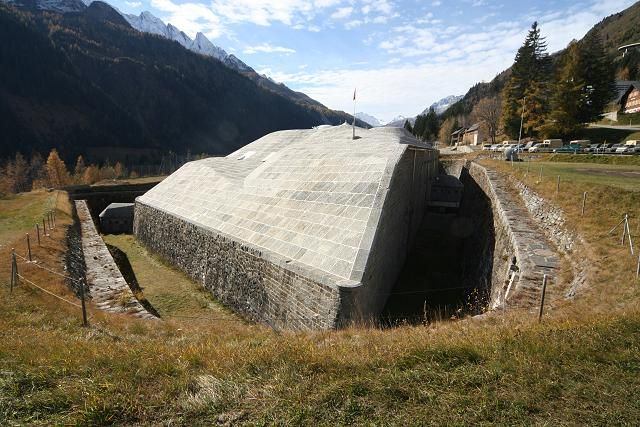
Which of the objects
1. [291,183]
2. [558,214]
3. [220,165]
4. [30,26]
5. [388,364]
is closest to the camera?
[388,364]

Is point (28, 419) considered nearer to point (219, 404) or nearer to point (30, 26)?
point (219, 404)

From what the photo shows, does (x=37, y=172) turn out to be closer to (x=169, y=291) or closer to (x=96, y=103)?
(x=96, y=103)

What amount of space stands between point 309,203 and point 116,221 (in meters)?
27.0

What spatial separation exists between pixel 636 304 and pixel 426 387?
5.06 m

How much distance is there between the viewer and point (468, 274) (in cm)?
1812

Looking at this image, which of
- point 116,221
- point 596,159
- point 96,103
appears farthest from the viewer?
point 96,103

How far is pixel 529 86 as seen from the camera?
47.2 m

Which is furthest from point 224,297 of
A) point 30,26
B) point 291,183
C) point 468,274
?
point 30,26

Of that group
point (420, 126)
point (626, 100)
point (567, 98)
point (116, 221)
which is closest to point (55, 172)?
point (116, 221)

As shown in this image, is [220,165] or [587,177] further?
[220,165]

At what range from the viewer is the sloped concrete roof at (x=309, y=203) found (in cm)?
1216

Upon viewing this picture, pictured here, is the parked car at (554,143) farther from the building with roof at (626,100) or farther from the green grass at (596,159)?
the building with roof at (626,100)

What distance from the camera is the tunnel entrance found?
14094mm

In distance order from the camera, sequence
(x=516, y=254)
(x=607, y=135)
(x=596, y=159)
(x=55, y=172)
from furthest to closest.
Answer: (x=55, y=172), (x=607, y=135), (x=596, y=159), (x=516, y=254)
